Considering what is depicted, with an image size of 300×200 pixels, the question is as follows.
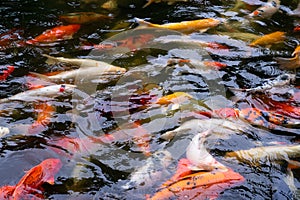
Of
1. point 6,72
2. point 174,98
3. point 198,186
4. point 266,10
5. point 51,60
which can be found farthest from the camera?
point 266,10

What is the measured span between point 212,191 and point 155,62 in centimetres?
262

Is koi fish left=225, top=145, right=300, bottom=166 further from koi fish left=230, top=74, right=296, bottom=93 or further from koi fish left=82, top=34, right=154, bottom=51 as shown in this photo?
koi fish left=82, top=34, right=154, bottom=51

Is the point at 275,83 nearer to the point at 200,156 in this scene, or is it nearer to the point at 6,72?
the point at 200,156

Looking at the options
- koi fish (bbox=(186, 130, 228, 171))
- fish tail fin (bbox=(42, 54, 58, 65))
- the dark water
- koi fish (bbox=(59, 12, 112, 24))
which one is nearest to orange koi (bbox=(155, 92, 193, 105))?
the dark water

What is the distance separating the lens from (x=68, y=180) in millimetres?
3826

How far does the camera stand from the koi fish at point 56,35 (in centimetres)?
602

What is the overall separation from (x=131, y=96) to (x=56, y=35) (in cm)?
199

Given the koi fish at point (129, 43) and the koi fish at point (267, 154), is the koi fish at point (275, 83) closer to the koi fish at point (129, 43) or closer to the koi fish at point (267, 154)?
the koi fish at point (267, 154)

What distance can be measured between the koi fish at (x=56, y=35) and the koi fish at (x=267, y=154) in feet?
11.4

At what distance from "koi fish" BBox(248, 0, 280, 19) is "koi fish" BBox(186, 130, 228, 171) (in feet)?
11.3

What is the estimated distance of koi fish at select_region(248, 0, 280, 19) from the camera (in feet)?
22.3

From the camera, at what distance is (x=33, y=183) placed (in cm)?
364

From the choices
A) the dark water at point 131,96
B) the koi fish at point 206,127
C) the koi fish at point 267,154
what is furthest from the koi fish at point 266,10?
the koi fish at point 267,154

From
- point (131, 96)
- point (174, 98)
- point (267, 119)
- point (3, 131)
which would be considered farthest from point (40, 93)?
point (267, 119)
